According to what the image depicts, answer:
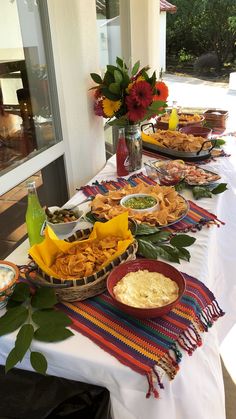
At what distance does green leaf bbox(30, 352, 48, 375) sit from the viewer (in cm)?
73

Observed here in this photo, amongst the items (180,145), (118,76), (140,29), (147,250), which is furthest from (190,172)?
(140,29)

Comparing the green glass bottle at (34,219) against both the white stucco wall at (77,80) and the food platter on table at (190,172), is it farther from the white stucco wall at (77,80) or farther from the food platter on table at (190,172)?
the white stucco wall at (77,80)

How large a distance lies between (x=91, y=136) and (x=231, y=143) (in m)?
0.72

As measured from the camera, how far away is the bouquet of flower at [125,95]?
1.53m

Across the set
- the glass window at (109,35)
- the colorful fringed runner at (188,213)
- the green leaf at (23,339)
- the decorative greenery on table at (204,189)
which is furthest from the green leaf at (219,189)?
the glass window at (109,35)

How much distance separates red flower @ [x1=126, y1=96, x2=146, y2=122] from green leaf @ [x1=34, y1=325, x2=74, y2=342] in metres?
1.01

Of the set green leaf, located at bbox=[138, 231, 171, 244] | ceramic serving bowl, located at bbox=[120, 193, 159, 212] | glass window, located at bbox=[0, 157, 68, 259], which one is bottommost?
glass window, located at bbox=[0, 157, 68, 259]

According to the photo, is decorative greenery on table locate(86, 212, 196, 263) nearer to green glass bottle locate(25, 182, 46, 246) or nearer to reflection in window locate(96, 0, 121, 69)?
green glass bottle locate(25, 182, 46, 246)

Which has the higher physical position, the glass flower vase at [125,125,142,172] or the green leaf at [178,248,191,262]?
the glass flower vase at [125,125,142,172]

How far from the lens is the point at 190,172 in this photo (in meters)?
1.49

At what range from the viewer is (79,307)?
0.85 m

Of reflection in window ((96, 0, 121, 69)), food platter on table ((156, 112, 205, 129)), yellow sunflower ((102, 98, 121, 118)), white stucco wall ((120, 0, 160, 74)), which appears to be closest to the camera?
yellow sunflower ((102, 98, 121, 118))

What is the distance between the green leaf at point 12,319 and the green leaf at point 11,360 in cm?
6

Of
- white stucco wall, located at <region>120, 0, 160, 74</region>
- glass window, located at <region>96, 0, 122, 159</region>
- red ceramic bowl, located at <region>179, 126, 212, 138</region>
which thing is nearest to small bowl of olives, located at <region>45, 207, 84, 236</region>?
red ceramic bowl, located at <region>179, 126, 212, 138</region>
